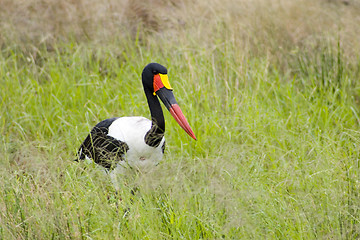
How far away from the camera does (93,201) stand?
91.5 inches

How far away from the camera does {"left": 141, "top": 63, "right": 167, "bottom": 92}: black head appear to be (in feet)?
9.53

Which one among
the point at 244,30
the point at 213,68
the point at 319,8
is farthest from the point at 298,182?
the point at 319,8

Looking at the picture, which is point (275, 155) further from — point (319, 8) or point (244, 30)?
point (319, 8)

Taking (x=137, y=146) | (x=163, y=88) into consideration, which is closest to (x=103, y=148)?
(x=137, y=146)

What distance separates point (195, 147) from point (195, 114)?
35 cm

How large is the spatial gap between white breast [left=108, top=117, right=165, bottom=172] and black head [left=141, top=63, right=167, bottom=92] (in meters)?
0.22

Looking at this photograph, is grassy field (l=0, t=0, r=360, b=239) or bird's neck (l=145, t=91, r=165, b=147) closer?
grassy field (l=0, t=0, r=360, b=239)

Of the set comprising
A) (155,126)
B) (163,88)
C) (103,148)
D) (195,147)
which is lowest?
(195,147)

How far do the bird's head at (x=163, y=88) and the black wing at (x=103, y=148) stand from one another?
332mm

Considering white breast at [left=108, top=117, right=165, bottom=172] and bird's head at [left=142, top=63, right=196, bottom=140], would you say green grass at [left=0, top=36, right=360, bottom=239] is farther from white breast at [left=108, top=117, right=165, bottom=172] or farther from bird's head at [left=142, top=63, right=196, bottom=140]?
bird's head at [left=142, top=63, right=196, bottom=140]

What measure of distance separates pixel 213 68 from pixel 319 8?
1.52 m

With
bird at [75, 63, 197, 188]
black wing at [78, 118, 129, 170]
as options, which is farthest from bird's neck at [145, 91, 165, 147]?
black wing at [78, 118, 129, 170]

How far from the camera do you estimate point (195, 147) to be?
327 cm

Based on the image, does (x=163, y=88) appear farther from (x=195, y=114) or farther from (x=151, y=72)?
(x=195, y=114)
